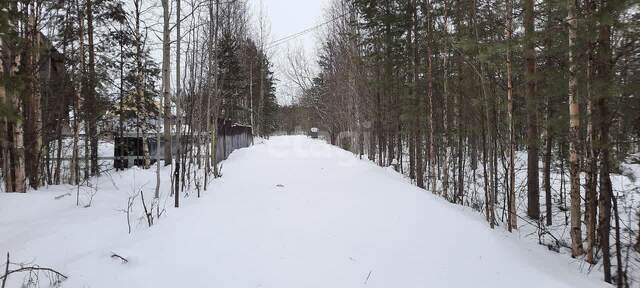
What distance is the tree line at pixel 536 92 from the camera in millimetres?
4020

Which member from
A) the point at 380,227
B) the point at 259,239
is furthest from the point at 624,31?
the point at 259,239

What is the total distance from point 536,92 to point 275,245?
5.44 metres

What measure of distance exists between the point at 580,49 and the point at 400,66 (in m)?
9.73

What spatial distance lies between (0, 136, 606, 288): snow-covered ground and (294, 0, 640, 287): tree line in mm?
1026

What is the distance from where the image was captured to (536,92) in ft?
21.8

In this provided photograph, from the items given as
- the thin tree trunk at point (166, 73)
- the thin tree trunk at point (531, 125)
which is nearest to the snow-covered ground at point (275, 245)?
the thin tree trunk at point (531, 125)

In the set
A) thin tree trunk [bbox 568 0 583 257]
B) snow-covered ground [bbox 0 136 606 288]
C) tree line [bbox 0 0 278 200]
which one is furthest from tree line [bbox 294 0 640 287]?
tree line [bbox 0 0 278 200]

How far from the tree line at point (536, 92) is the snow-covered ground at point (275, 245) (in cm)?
103

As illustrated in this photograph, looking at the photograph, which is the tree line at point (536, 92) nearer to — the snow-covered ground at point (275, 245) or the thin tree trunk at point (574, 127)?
the thin tree trunk at point (574, 127)

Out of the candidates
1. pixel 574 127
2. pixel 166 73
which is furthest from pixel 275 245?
pixel 166 73

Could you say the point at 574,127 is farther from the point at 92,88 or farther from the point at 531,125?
the point at 92,88

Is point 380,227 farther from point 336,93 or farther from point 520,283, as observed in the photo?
point 336,93

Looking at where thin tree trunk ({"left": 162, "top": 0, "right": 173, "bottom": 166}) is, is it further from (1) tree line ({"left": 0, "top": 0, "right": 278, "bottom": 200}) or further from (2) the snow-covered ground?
(2) the snow-covered ground

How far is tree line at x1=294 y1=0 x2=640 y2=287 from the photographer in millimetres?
4020
